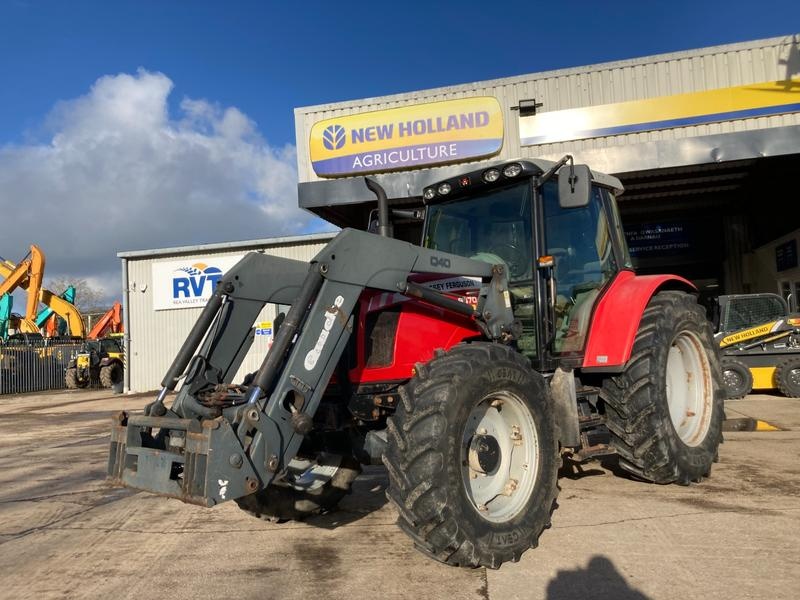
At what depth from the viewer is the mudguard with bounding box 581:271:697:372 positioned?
457 cm

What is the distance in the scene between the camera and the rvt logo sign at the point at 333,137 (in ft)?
45.9

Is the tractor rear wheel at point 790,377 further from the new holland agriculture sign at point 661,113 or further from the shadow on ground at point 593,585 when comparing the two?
the shadow on ground at point 593,585

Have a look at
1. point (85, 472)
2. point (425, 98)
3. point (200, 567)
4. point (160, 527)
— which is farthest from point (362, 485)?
point (425, 98)

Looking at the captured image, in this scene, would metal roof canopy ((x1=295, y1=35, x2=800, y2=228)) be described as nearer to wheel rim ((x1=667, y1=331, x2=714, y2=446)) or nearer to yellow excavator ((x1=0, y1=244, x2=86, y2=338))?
wheel rim ((x1=667, y1=331, x2=714, y2=446))

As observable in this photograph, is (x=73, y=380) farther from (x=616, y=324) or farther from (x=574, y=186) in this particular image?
(x=574, y=186)

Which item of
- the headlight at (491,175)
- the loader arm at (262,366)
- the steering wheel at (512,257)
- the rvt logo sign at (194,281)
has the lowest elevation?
the loader arm at (262,366)

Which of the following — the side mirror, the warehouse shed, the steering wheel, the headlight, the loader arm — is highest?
the warehouse shed

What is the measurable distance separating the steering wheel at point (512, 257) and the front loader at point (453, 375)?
0.04ft

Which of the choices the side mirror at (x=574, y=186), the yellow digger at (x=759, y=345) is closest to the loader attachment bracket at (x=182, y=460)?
the side mirror at (x=574, y=186)

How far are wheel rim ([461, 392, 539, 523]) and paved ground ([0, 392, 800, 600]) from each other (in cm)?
35

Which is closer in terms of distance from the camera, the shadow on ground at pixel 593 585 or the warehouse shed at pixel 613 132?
the shadow on ground at pixel 593 585

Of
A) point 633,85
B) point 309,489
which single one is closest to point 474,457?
point 309,489

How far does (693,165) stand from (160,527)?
11836 millimetres

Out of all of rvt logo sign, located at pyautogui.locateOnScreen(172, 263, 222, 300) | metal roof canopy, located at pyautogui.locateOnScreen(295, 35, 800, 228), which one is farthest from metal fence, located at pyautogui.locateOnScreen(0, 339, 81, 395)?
metal roof canopy, located at pyautogui.locateOnScreen(295, 35, 800, 228)
